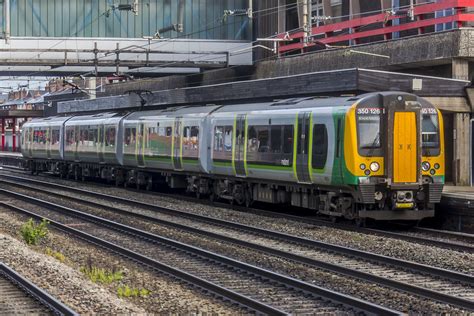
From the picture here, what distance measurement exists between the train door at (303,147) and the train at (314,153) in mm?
23

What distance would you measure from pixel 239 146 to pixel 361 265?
1014 cm

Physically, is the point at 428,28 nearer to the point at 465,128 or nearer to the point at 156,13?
the point at 465,128

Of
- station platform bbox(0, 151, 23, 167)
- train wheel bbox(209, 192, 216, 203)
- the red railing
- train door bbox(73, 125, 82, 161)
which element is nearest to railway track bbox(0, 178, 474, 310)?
train wheel bbox(209, 192, 216, 203)

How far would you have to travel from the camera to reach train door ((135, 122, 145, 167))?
31.8 metres

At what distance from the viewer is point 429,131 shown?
63.0 feet

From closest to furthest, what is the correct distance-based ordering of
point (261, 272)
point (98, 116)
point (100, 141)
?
1. point (261, 272)
2. point (100, 141)
3. point (98, 116)

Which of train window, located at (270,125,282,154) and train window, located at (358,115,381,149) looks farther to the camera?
train window, located at (270,125,282,154)

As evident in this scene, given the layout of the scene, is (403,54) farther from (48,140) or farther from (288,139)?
(48,140)

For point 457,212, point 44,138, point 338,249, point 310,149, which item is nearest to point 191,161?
point 310,149

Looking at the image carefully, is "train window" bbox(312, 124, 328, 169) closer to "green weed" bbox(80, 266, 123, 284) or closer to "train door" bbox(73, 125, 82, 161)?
"green weed" bbox(80, 266, 123, 284)

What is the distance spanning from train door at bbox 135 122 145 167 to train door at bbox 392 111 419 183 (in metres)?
14.7

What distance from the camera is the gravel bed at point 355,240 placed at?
47.7 ft

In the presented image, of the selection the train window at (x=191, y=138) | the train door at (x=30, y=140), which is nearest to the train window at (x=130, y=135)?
the train window at (x=191, y=138)

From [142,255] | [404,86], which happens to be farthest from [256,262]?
[404,86]
